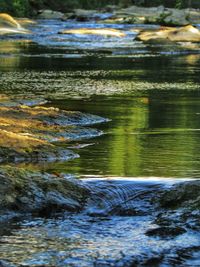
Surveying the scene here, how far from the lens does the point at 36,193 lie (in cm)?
1045

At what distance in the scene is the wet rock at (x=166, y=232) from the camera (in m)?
9.45

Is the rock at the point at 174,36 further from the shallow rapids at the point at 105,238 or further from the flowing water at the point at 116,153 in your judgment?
the shallow rapids at the point at 105,238

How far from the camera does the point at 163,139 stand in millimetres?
16094

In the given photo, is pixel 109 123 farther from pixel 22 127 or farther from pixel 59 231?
pixel 59 231

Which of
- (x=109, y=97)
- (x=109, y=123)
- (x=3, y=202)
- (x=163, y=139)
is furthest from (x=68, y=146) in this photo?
(x=109, y=97)

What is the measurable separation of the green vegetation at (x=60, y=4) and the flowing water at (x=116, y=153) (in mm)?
23895

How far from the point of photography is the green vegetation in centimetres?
7581

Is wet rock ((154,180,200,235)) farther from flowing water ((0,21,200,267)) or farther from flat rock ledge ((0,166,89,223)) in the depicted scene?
flat rock ledge ((0,166,89,223))

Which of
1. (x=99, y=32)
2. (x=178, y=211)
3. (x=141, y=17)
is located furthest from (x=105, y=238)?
(x=141, y=17)

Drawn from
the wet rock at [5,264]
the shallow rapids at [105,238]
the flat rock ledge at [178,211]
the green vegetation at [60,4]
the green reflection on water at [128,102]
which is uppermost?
the green vegetation at [60,4]

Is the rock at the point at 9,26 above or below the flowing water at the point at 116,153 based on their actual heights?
above

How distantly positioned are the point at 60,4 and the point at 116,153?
274ft

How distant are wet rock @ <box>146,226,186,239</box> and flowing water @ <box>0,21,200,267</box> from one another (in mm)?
115

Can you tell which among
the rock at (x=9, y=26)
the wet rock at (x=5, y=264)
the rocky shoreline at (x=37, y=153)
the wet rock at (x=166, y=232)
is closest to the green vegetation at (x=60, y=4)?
the rock at (x=9, y=26)
